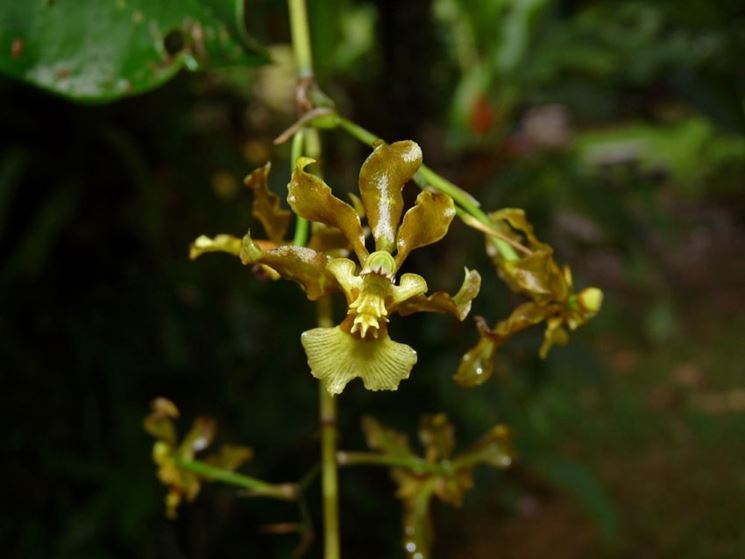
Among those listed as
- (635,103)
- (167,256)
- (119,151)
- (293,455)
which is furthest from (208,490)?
(635,103)

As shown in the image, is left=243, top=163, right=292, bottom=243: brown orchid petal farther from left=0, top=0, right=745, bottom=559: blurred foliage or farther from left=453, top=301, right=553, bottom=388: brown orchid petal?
left=0, top=0, right=745, bottom=559: blurred foliage

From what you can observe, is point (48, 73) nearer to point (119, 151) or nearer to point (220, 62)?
point (220, 62)

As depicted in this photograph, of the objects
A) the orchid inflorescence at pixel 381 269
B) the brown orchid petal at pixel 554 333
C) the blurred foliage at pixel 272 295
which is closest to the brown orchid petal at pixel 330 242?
the orchid inflorescence at pixel 381 269

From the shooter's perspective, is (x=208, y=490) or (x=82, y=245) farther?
(x=82, y=245)

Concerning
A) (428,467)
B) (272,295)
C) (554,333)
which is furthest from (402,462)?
(272,295)

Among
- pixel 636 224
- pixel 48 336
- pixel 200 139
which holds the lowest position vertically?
pixel 48 336

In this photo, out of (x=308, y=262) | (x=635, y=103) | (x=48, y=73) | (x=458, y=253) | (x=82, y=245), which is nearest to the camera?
(x=308, y=262)

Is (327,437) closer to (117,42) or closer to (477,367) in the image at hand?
(477,367)
